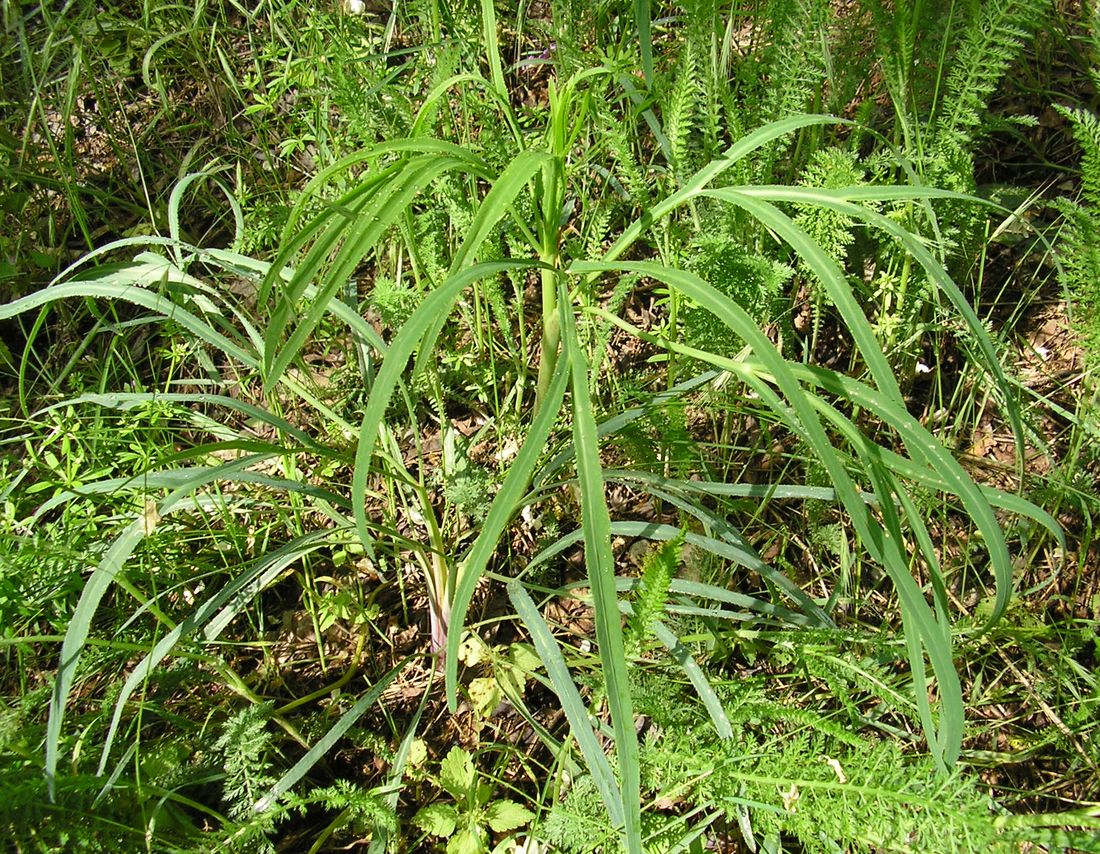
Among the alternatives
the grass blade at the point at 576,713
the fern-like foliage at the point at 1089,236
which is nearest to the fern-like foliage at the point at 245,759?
the grass blade at the point at 576,713

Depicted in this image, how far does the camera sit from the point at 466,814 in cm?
129

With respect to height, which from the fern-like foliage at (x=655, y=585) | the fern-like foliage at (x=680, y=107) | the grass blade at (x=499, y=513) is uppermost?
the fern-like foliage at (x=680, y=107)

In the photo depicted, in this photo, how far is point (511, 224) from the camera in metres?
1.60

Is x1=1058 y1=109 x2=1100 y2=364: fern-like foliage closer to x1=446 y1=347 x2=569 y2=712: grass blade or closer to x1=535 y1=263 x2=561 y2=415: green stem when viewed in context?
x1=535 y1=263 x2=561 y2=415: green stem

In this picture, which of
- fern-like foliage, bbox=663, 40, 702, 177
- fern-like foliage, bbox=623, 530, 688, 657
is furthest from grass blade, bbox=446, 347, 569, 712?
fern-like foliage, bbox=663, 40, 702, 177

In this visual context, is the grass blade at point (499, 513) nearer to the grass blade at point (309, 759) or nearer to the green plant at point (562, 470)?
the green plant at point (562, 470)

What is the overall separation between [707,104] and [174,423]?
1246mm

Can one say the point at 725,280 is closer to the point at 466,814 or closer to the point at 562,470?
the point at 562,470

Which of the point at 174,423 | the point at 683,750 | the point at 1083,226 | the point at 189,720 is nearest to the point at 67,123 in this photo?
the point at 174,423

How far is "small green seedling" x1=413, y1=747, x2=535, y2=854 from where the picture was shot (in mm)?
1258

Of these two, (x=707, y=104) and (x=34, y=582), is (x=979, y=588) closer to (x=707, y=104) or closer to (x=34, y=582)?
(x=707, y=104)

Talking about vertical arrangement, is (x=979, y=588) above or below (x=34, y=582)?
below

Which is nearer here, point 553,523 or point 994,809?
point 994,809

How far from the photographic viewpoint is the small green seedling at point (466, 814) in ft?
4.13
